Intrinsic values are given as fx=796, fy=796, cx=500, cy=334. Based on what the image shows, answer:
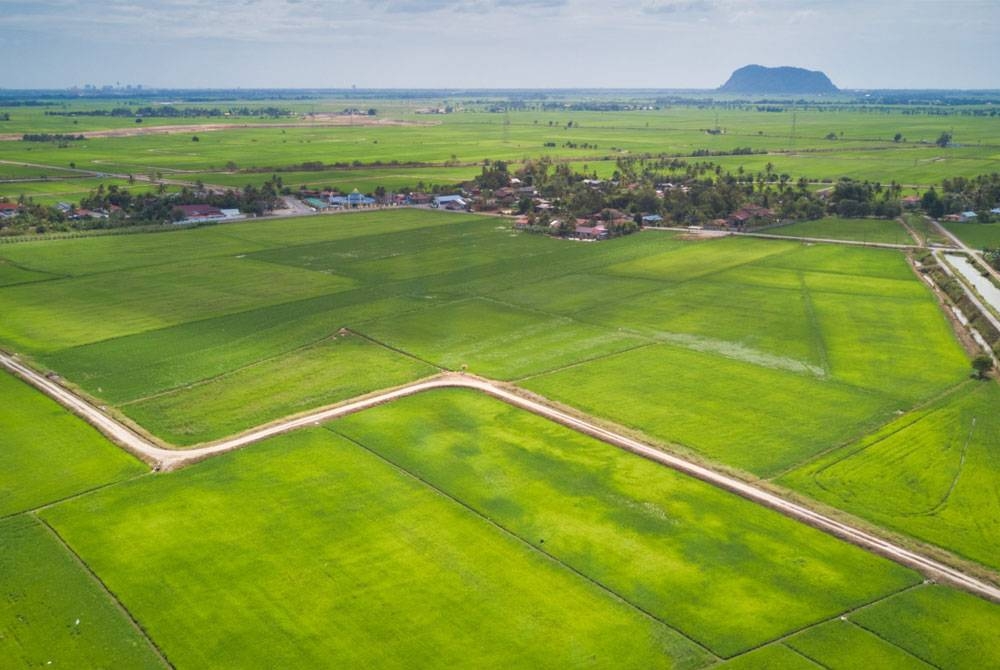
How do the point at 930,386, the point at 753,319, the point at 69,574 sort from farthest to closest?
1. the point at 753,319
2. the point at 930,386
3. the point at 69,574

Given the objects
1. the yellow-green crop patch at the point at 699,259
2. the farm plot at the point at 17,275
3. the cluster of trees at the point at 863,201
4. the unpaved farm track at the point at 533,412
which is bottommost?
the unpaved farm track at the point at 533,412

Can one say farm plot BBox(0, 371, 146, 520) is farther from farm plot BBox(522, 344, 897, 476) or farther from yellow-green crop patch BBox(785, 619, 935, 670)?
yellow-green crop patch BBox(785, 619, 935, 670)

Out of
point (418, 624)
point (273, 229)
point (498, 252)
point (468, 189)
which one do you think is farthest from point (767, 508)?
point (468, 189)

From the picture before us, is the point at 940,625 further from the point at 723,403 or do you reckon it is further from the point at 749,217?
the point at 749,217

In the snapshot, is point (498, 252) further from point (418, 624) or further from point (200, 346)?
point (418, 624)

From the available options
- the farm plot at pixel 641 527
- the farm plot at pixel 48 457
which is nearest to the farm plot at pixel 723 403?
the farm plot at pixel 641 527

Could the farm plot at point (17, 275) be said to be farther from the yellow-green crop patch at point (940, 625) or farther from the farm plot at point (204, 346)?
the yellow-green crop patch at point (940, 625)

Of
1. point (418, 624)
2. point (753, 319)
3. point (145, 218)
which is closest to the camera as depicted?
point (418, 624)
